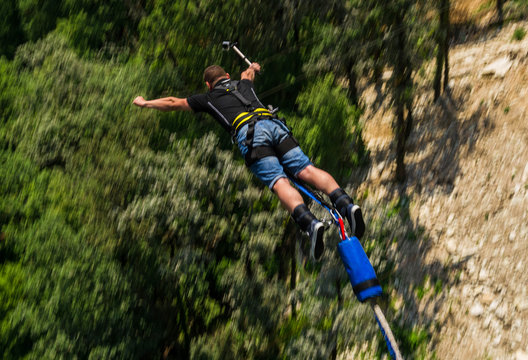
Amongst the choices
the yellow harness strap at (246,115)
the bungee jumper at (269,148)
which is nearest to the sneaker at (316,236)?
the bungee jumper at (269,148)

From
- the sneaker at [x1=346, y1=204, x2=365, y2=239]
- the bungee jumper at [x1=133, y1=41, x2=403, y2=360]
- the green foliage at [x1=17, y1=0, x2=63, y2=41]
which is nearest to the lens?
the bungee jumper at [x1=133, y1=41, x2=403, y2=360]

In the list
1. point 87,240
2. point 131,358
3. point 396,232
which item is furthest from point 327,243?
point 131,358

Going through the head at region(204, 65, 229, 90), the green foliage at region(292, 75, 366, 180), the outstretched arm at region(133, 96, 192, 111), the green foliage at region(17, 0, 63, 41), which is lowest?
the green foliage at region(17, 0, 63, 41)

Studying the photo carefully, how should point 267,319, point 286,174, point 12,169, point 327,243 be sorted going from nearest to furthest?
point 286,174, point 327,243, point 267,319, point 12,169

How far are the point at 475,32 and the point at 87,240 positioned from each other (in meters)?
7.57

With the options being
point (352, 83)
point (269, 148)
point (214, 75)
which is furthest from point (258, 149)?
point (352, 83)

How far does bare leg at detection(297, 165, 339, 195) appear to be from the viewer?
4.93m

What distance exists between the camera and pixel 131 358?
29.3 feet

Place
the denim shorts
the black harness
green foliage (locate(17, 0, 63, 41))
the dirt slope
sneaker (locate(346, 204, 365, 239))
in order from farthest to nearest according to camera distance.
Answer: green foliage (locate(17, 0, 63, 41))
the dirt slope
the black harness
the denim shorts
sneaker (locate(346, 204, 365, 239))

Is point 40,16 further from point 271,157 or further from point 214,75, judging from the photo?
point 271,157

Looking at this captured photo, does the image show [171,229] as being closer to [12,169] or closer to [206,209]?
[206,209]

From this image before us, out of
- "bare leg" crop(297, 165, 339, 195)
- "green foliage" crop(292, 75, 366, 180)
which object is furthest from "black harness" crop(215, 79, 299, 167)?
"green foliage" crop(292, 75, 366, 180)

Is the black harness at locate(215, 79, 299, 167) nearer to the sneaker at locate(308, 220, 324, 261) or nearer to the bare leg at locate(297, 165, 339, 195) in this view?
the bare leg at locate(297, 165, 339, 195)

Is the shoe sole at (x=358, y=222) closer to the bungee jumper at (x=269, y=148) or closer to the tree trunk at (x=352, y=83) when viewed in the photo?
the bungee jumper at (x=269, y=148)
